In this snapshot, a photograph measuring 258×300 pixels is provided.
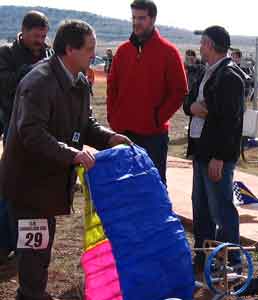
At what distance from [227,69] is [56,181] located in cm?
143

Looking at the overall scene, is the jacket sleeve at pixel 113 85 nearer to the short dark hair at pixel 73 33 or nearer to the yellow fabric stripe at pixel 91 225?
the short dark hair at pixel 73 33

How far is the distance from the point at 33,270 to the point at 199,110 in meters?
1.59

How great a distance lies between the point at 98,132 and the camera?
172 inches

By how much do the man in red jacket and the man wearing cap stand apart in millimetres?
440

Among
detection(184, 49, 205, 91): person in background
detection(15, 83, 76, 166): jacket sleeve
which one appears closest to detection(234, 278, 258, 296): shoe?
detection(15, 83, 76, 166): jacket sleeve

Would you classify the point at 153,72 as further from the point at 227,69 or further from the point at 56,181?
the point at 56,181

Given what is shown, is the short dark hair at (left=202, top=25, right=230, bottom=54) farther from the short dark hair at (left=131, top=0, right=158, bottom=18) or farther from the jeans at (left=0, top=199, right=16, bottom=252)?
the jeans at (left=0, top=199, right=16, bottom=252)

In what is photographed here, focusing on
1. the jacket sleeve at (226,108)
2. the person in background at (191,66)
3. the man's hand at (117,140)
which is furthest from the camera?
the person in background at (191,66)

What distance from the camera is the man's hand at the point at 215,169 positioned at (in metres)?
4.84

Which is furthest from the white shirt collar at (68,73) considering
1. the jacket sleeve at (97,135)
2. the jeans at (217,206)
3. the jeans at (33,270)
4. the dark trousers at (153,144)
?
the dark trousers at (153,144)

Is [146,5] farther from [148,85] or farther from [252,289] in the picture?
[252,289]

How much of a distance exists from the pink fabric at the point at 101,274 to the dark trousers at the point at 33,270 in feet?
1.38

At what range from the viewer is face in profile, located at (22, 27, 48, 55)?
512 centimetres

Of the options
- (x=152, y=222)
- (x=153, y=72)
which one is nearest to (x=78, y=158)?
(x=152, y=222)
